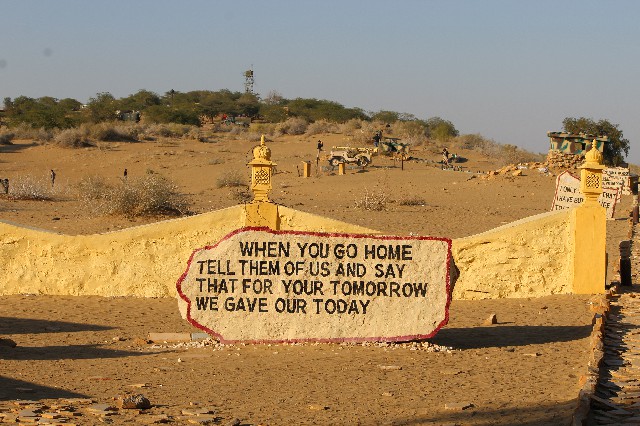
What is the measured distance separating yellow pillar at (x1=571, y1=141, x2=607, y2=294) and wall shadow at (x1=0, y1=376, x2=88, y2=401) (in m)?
8.24

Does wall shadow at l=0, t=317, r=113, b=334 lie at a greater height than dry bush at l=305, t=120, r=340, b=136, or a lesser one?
lesser

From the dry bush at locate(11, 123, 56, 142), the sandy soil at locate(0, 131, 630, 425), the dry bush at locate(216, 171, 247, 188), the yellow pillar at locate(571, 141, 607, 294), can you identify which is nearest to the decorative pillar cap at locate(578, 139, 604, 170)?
the yellow pillar at locate(571, 141, 607, 294)

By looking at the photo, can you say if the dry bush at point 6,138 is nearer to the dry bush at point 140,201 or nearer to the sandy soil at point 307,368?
the dry bush at point 140,201

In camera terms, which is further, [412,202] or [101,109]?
[101,109]

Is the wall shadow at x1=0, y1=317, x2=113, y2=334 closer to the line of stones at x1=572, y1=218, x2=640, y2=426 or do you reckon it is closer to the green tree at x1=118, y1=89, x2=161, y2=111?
the line of stones at x1=572, y1=218, x2=640, y2=426

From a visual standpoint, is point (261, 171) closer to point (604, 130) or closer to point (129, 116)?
point (604, 130)

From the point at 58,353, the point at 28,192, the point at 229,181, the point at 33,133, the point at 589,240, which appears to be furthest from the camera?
the point at 33,133

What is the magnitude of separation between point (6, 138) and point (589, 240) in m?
44.5

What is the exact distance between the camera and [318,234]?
34.9 ft

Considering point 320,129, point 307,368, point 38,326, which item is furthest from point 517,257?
point 320,129

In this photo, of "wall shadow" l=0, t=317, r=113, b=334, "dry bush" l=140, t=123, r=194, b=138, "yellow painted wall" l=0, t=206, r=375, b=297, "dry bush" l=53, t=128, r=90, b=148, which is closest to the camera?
"wall shadow" l=0, t=317, r=113, b=334

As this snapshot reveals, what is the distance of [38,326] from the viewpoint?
12305 millimetres

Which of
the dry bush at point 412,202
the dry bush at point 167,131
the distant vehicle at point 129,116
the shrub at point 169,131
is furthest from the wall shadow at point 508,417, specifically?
the distant vehicle at point 129,116

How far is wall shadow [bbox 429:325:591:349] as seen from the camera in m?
11.1
